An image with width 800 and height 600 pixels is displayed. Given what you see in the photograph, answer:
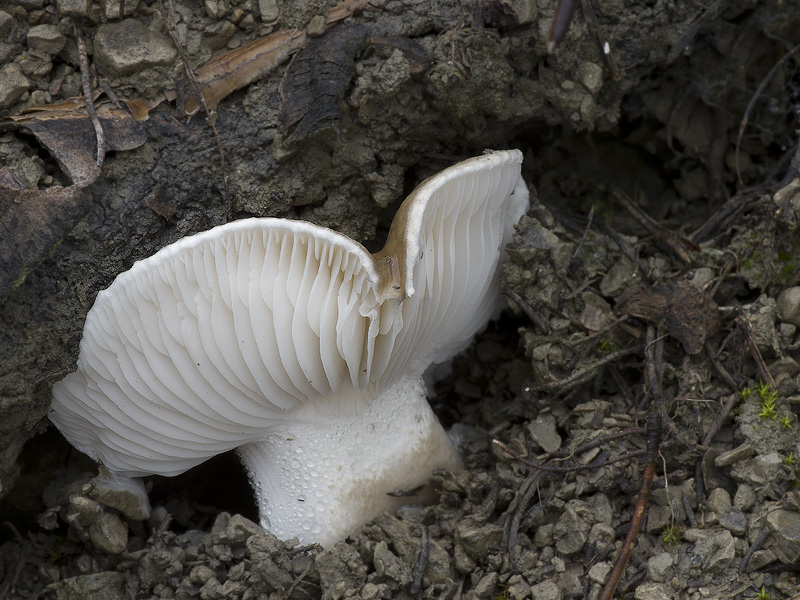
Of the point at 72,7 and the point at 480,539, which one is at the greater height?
the point at 72,7

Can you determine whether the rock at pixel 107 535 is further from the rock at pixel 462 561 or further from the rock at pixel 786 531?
the rock at pixel 786 531

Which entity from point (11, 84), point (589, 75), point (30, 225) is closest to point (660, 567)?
point (589, 75)

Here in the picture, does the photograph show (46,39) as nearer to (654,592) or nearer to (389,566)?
(389,566)

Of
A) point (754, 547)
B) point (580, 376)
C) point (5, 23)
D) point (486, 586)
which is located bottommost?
point (486, 586)

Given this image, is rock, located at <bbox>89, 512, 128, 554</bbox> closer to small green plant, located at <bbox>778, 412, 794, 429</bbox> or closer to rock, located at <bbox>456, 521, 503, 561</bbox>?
rock, located at <bbox>456, 521, 503, 561</bbox>

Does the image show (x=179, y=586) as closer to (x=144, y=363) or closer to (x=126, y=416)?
(x=126, y=416)

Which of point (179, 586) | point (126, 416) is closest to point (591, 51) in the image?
point (126, 416)

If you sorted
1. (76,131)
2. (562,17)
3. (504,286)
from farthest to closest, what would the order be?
(504,286), (76,131), (562,17)
